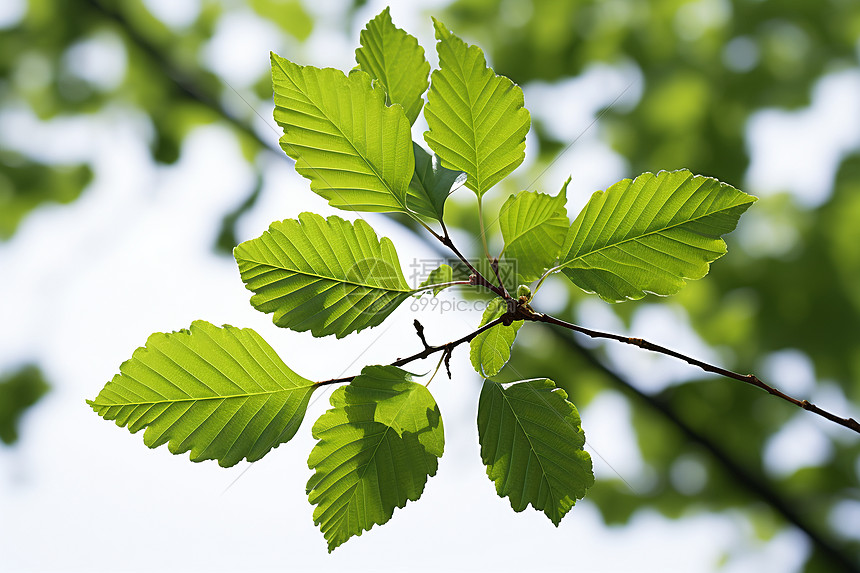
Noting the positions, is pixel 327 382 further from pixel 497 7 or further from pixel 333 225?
pixel 497 7

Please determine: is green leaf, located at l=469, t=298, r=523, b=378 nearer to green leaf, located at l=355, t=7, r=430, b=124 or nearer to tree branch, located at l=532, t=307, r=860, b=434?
tree branch, located at l=532, t=307, r=860, b=434

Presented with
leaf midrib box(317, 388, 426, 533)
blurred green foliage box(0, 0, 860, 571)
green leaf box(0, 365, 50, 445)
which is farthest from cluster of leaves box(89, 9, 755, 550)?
green leaf box(0, 365, 50, 445)

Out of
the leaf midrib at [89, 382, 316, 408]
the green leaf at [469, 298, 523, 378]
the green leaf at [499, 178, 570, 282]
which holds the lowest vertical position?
the leaf midrib at [89, 382, 316, 408]

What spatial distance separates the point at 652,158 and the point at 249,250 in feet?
5.23

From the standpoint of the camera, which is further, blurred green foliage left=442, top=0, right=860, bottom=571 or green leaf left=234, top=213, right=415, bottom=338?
blurred green foliage left=442, top=0, right=860, bottom=571

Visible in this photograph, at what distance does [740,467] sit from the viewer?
1664 millimetres

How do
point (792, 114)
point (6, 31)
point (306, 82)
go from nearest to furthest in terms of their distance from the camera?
point (306, 82), point (792, 114), point (6, 31)

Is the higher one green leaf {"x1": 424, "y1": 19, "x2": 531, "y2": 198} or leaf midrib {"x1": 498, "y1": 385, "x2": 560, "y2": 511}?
green leaf {"x1": 424, "y1": 19, "x2": 531, "y2": 198}

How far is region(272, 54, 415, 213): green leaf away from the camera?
1.03ft

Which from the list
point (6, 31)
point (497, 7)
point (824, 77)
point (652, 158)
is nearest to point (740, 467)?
point (652, 158)

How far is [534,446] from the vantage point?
13.8 inches

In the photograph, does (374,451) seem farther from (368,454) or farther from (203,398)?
(203,398)

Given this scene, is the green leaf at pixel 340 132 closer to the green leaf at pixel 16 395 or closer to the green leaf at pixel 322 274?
the green leaf at pixel 322 274

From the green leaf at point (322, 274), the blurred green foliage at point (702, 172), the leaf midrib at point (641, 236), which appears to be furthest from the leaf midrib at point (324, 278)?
the blurred green foliage at point (702, 172)
